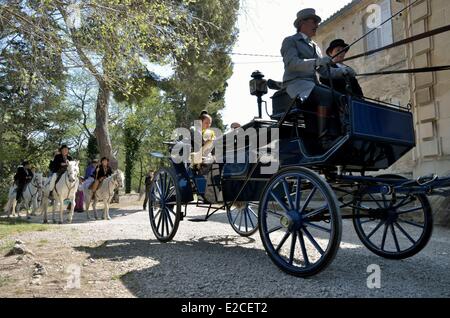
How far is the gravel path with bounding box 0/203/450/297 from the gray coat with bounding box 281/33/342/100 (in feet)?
6.24

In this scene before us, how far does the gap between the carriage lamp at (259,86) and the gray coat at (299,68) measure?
83 centimetres

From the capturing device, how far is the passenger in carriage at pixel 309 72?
4.16m

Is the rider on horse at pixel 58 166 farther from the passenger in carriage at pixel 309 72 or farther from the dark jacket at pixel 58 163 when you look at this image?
the passenger in carriage at pixel 309 72

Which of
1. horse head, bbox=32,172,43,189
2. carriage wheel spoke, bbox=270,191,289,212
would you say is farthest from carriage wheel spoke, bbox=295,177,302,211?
horse head, bbox=32,172,43,189

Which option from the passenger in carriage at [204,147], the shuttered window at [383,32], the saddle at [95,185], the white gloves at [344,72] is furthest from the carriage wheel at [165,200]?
the shuttered window at [383,32]

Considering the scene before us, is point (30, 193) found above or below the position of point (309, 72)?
below

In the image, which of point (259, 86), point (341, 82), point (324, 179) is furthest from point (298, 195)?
point (259, 86)

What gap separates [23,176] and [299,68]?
12.6 meters

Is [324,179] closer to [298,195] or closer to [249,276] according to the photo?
[298,195]

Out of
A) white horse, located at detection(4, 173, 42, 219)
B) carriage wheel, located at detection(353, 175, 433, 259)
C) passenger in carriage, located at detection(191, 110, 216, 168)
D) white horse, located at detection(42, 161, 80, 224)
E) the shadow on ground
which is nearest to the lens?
the shadow on ground

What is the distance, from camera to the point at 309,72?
434cm

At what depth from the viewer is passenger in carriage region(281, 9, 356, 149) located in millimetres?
4156

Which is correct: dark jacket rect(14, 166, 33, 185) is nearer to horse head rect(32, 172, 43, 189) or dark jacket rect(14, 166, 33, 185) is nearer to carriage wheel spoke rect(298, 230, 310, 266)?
horse head rect(32, 172, 43, 189)
